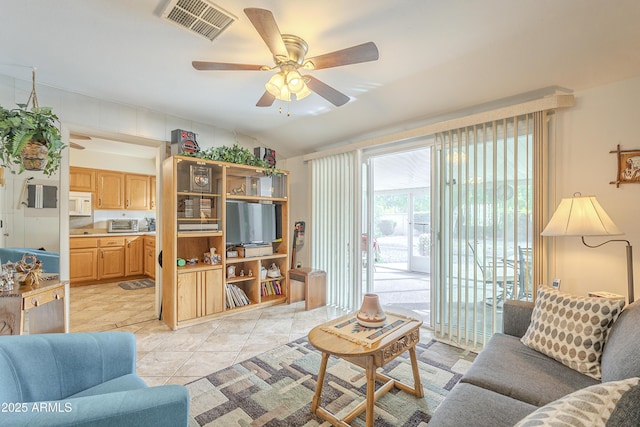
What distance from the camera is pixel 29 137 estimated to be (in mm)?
1961

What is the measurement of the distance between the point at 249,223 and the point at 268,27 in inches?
108

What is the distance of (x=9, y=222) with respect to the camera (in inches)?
103

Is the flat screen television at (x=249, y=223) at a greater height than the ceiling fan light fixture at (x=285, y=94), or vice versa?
the ceiling fan light fixture at (x=285, y=94)

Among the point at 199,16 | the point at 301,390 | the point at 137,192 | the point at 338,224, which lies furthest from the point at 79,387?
the point at 137,192

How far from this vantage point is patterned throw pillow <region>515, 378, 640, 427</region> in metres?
0.69

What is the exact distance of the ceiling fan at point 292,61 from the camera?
160 cm

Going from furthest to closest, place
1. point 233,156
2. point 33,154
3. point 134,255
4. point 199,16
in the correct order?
point 134,255 < point 233,156 < point 33,154 < point 199,16

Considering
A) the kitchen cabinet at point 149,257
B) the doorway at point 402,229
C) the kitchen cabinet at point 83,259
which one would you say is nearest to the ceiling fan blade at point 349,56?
the doorway at point 402,229

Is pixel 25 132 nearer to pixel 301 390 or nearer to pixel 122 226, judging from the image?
pixel 301 390

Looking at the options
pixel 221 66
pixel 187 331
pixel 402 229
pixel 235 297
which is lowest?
pixel 187 331

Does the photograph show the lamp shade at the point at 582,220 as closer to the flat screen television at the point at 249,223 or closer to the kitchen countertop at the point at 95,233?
the flat screen television at the point at 249,223

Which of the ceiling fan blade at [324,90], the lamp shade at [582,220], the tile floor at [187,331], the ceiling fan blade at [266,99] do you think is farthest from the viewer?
the tile floor at [187,331]

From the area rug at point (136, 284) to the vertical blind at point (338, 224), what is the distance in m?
3.17

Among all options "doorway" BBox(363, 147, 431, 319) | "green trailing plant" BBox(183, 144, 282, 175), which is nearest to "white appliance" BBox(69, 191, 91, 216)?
"green trailing plant" BBox(183, 144, 282, 175)
